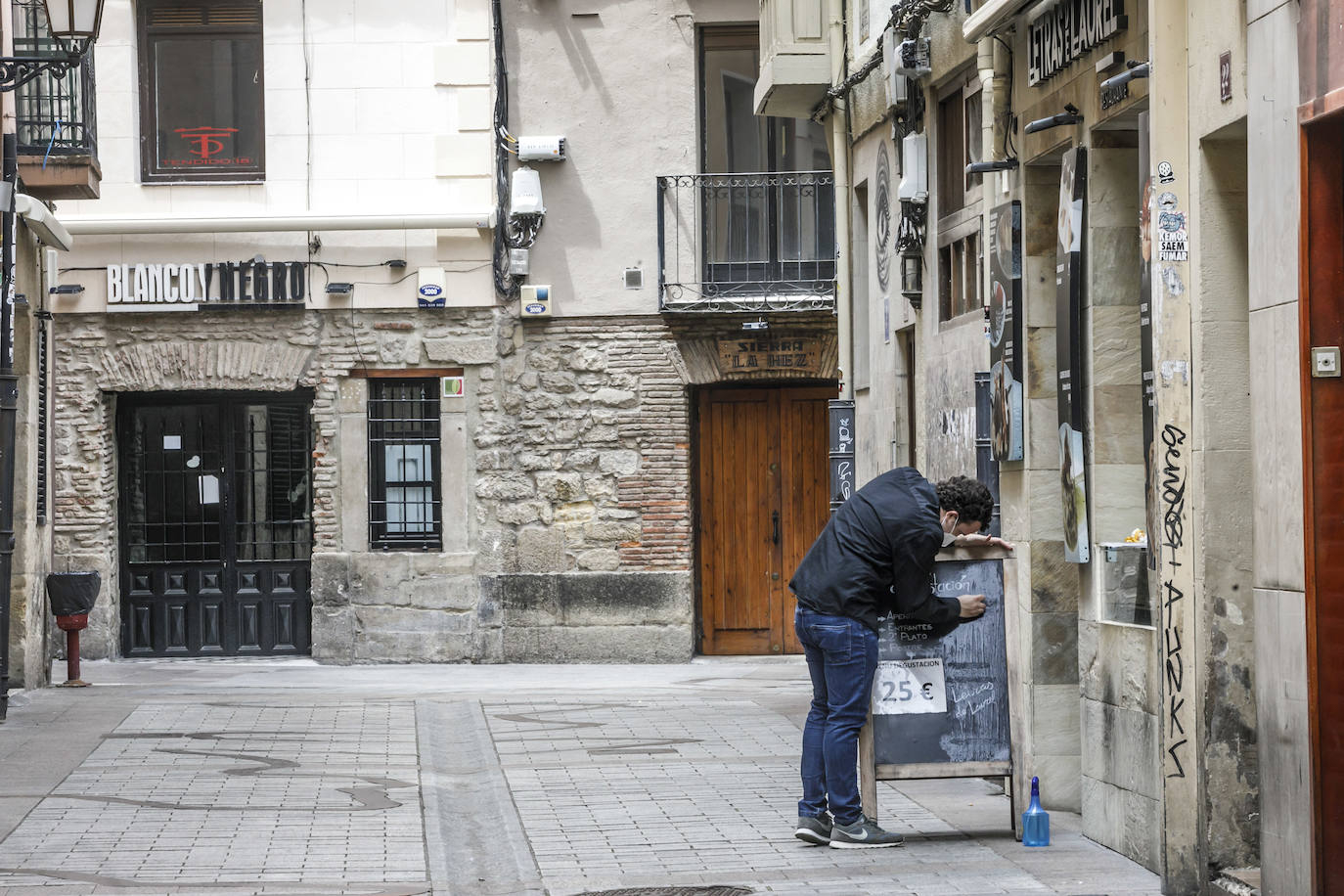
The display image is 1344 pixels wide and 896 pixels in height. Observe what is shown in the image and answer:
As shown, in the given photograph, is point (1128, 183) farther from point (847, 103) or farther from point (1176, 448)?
point (847, 103)

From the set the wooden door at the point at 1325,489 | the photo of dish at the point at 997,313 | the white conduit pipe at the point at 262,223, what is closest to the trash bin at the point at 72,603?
the white conduit pipe at the point at 262,223

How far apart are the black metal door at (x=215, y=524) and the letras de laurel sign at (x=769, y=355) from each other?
4230 millimetres

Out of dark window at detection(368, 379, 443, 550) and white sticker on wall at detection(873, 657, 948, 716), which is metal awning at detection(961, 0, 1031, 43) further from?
dark window at detection(368, 379, 443, 550)

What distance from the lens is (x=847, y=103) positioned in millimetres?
13266

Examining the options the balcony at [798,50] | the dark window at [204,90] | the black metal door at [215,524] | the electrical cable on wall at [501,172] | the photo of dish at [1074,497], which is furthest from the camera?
the black metal door at [215,524]

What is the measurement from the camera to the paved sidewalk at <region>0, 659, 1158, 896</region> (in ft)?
24.3

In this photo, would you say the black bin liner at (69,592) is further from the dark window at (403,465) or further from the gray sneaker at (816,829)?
the gray sneaker at (816,829)

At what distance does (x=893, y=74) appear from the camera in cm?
1120

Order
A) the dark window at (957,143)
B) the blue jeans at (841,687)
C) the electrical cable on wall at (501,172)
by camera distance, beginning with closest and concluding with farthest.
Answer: the blue jeans at (841,687)
the dark window at (957,143)
the electrical cable on wall at (501,172)

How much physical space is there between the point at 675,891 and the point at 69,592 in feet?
31.9

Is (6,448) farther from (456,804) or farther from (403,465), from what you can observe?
(403,465)

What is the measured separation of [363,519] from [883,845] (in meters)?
11.1

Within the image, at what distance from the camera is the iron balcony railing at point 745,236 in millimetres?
18266

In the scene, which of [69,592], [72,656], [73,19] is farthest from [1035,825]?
[72,656]
